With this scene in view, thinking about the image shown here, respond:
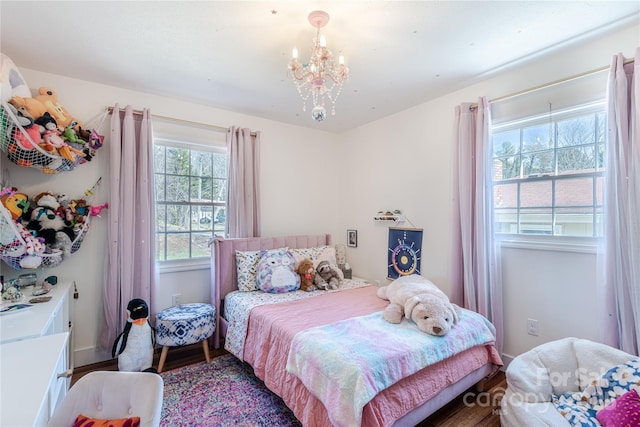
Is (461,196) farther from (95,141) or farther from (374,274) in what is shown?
(95,141)

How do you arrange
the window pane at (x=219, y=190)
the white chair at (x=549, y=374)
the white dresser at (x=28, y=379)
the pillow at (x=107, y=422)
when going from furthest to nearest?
1. the window pane at (x=219, y=190)
2. the white chair at (x=549, y=374)
3. the pillow at (x=107, y=422)
4. the white dresser at (x=28, y=379)

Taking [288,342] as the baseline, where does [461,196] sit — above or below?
above

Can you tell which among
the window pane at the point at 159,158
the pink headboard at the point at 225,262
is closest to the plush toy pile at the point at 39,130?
the window pane at the point at 159,158

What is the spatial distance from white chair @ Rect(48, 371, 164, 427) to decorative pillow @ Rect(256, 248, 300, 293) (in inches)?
64.7

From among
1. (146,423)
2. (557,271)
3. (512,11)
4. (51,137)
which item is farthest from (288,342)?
(512,11)

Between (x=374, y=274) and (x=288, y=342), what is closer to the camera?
(x=288, y=342)

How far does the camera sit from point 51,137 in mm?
2004

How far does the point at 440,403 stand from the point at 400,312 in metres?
0.55

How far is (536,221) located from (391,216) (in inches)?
52.2

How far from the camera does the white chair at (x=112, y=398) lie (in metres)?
1.02

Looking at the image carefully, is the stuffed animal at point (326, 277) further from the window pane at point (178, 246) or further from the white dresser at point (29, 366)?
the white dresser at point (29, 366)

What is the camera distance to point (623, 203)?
1713 mm

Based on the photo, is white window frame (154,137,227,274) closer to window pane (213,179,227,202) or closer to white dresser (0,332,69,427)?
window pane (213,179,227,202)

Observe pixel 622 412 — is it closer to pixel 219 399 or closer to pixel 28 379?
pixel 219 399
